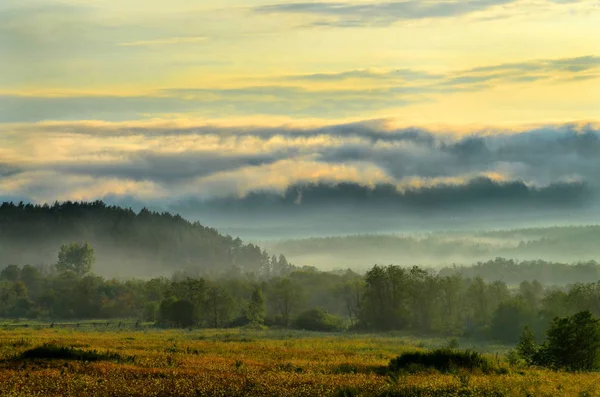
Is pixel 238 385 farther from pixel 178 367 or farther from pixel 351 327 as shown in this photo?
pixel 351 327

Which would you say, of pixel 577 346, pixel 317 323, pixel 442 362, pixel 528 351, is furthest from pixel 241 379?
pixel 317 323

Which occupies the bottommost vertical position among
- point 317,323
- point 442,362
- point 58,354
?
point 317,323

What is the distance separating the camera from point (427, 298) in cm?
19288

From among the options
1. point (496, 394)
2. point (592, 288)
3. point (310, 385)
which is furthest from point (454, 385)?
point (592, 288)

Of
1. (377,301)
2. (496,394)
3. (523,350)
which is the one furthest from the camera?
(377,301)

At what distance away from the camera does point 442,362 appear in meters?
67.1

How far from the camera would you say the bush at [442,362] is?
65938mm

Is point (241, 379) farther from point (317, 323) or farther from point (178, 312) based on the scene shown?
point (317, 323)

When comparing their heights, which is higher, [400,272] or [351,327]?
[400,272]

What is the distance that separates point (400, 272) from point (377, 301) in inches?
401

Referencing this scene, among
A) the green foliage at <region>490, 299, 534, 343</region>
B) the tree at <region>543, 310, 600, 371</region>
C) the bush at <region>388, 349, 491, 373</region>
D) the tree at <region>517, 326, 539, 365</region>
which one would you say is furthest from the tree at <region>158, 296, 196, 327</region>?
the bush at <region>388, 349, 491, 373</region>

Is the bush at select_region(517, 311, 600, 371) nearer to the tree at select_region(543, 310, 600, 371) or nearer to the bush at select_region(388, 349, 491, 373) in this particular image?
the tree at select_region(543, 310, 600, 371)

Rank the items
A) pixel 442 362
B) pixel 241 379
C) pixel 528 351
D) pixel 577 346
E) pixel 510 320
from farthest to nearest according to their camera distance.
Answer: pixel 510 320 → pixel 528 351 → pixel 577 346 → pixel 442 362 → pixel 241 379

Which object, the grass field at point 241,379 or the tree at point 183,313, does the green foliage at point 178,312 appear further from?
the grass field at point 241,379
